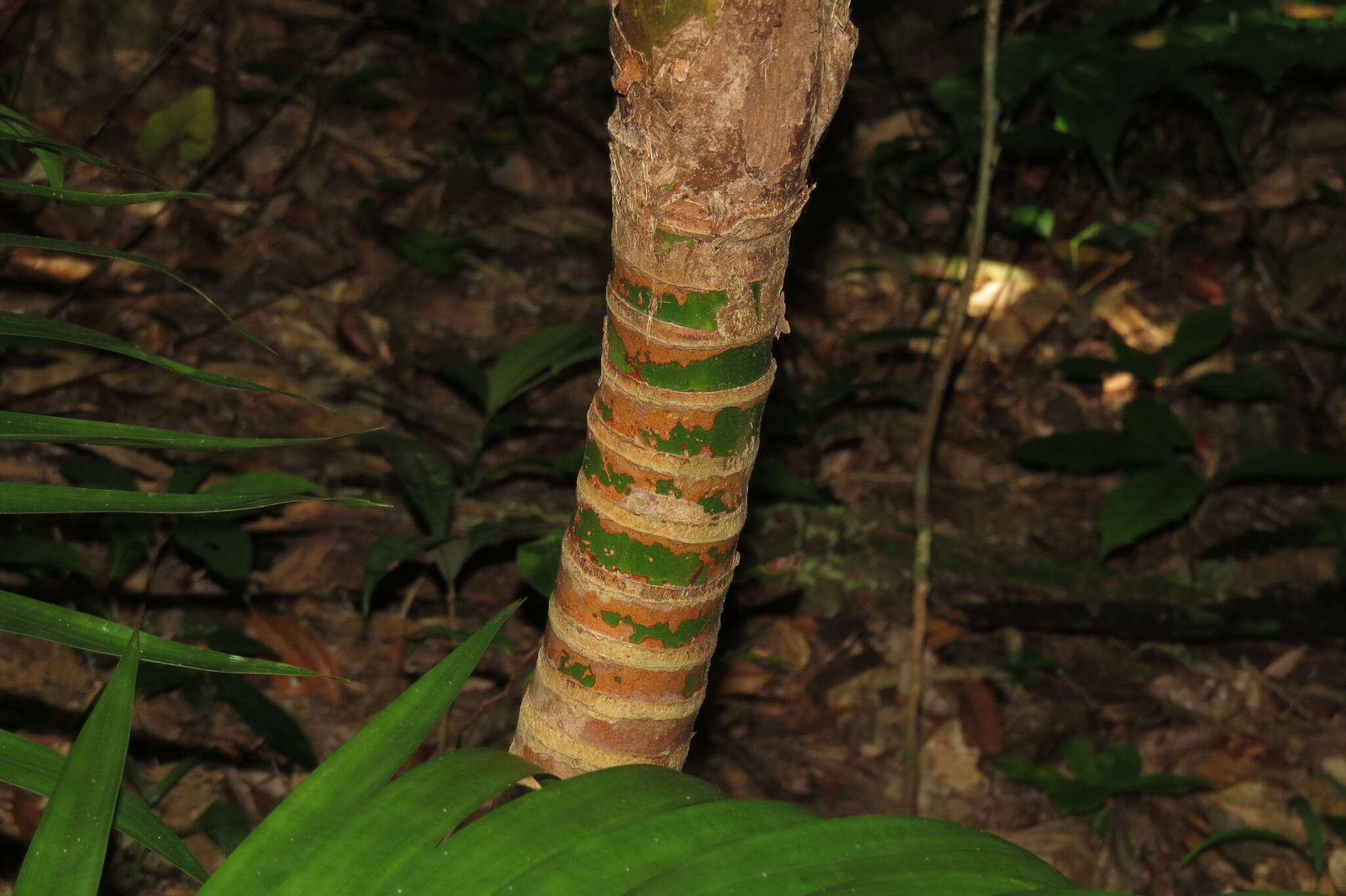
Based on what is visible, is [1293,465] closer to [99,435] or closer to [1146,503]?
[1146,503]

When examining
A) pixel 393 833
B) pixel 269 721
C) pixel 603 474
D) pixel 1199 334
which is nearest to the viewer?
pixel 393 833

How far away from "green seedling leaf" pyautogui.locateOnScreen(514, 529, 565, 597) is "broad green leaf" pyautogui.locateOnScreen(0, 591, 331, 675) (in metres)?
0.66

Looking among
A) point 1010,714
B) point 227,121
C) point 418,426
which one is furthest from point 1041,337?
point 227,121

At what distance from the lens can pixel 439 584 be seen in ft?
6.76

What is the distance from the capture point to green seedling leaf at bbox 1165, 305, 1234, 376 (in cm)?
253

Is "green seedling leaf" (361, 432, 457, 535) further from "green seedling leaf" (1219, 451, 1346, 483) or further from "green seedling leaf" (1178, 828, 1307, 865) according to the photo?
"green seedling leaf" (1219, 451, 1346, 483)

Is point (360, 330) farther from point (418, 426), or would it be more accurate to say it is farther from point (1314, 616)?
point (1314, 616)

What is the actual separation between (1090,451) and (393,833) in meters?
1.99

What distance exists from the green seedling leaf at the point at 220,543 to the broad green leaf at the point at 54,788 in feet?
3.32

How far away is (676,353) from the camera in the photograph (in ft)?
2.56

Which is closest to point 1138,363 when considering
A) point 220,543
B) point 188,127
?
point 220,543

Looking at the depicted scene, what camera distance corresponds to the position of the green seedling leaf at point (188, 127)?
2857 millimetres

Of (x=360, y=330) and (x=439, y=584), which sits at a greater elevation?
(x=360, y=330)

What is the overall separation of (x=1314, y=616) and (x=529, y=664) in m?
1.53
